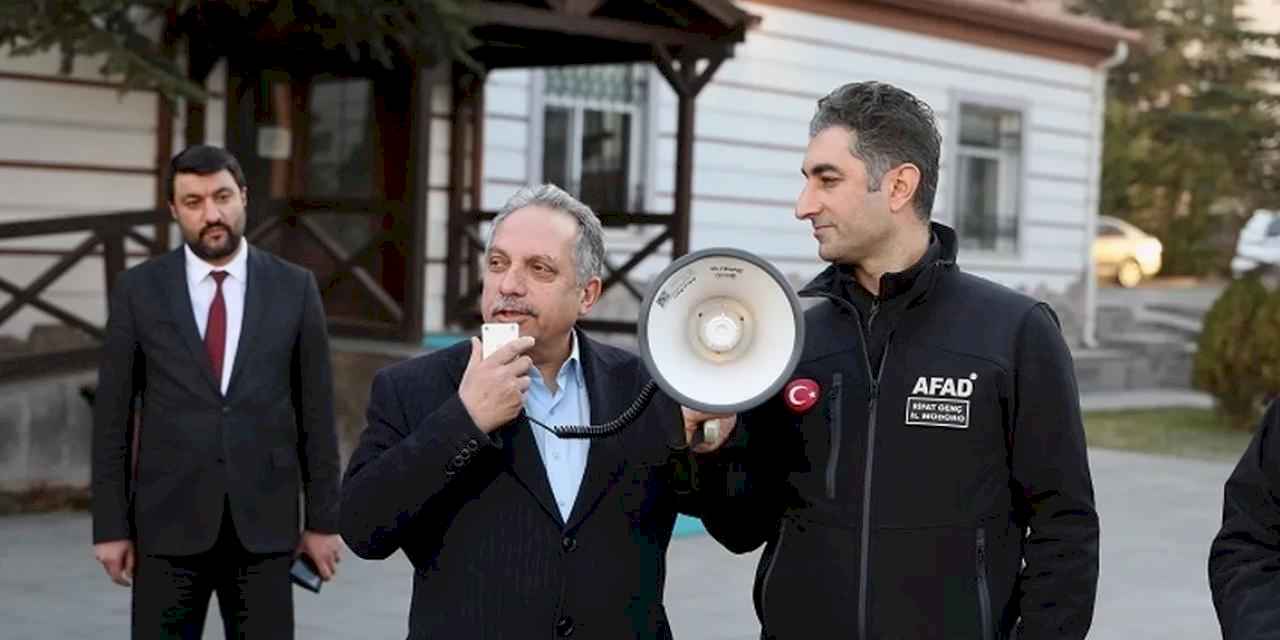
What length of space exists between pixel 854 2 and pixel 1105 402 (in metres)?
5.18

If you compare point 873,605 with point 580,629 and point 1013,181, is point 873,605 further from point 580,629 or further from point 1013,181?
point 1013,181

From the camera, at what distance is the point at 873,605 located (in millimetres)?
3387

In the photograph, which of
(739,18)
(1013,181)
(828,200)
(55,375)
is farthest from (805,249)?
(828,200)

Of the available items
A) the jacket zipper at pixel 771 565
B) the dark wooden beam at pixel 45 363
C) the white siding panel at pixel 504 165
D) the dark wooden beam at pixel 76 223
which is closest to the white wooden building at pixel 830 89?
the white siding panel at pixel 504 165

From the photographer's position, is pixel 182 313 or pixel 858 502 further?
pixel 182 313

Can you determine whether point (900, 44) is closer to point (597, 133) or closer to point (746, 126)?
point (746, 126)

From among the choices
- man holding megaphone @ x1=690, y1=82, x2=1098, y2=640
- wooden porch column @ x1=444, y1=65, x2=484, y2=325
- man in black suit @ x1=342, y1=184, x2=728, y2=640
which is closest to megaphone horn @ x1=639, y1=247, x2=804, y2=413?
man in black suit @ x1=342, y1=184, x2=728, y2=640

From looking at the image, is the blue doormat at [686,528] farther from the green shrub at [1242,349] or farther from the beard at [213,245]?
the green shrub at [1242,349]

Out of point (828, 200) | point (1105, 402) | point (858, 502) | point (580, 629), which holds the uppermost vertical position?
point (828, 200)

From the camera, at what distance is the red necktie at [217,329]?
534 cm

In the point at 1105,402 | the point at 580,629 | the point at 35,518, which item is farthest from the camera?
the point at 1105,402

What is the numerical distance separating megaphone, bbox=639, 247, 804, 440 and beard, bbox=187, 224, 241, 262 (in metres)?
2.48

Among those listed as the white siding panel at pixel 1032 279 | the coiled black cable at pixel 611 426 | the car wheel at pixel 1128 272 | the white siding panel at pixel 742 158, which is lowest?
the car wheel at pixel 1128 272

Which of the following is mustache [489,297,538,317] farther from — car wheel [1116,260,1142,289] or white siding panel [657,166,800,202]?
car wheel [1116,260,1142,289]
